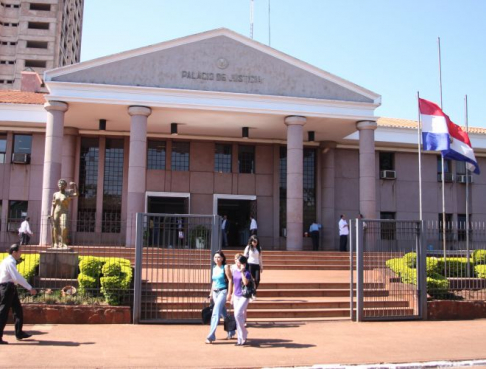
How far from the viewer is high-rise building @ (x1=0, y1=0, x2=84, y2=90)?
2781 inches

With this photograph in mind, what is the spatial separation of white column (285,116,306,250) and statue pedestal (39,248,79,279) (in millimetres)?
11123

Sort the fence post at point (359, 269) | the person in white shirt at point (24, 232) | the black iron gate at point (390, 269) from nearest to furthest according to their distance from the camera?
the fence post at point (359, 269) → the black iron gate at point (390, 269) → the person in white shirt at point (24, 232)

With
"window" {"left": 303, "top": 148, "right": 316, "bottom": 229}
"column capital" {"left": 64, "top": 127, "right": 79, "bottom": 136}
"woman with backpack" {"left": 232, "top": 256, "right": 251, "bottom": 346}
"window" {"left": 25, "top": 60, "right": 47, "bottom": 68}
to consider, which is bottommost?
"woman with backpack" {"left": 232, "top": 256, "right": 251, "bottom": 346}

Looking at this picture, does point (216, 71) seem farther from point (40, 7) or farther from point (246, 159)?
point (40, 7)

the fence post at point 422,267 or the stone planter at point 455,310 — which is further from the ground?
the fence post at point 422,267

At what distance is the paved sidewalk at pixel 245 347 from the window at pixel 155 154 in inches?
632

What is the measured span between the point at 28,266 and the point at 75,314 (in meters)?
2.17

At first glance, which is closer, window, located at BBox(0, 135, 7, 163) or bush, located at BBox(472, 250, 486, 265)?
bush, located at BBox(472, 250, 486, 265)

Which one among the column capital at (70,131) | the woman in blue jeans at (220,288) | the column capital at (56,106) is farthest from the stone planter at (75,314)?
the column capital at (70,131)

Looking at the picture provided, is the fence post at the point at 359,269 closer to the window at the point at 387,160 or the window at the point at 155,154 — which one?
the window at the point at 155,154

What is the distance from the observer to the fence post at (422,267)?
1417 centimetres

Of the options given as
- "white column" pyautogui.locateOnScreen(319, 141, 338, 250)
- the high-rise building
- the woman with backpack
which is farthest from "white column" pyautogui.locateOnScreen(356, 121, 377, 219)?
the high-rise building

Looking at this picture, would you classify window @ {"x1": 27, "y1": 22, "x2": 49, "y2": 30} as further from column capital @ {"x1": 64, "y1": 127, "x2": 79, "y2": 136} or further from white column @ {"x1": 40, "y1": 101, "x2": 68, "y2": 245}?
white column @ {"x1": 40, "y1": 101, "x2": 68, "y2": 245}

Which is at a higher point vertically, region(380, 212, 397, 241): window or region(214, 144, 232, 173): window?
region(214, 144, 232, 173): window
